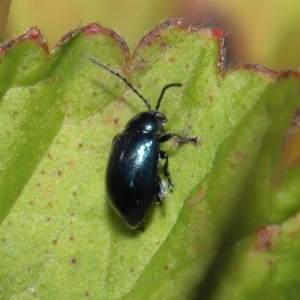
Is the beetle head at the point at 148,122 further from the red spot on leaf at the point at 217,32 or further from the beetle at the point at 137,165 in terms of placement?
the red spot on leaf at the point at 217,32

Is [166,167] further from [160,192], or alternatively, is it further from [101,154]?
[101,154]

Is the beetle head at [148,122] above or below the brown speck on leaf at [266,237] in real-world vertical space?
above

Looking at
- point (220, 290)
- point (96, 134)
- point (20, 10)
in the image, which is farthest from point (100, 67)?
point (20, 10)

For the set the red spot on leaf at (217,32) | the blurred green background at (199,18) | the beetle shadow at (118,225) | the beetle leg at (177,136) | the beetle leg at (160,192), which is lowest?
the beetle shadow at (118,225)

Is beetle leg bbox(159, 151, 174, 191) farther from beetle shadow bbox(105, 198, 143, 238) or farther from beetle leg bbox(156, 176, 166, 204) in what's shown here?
beetle shadow bbox(105, 198, 143, 238)

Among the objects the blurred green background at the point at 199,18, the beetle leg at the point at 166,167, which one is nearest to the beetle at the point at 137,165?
the beetle leg at the point at 166,167

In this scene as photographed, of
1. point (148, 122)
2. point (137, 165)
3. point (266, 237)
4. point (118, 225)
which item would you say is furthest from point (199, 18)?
point (266, 237)

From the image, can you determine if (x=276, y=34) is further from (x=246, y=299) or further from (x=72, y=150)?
(x=246, y=299)
